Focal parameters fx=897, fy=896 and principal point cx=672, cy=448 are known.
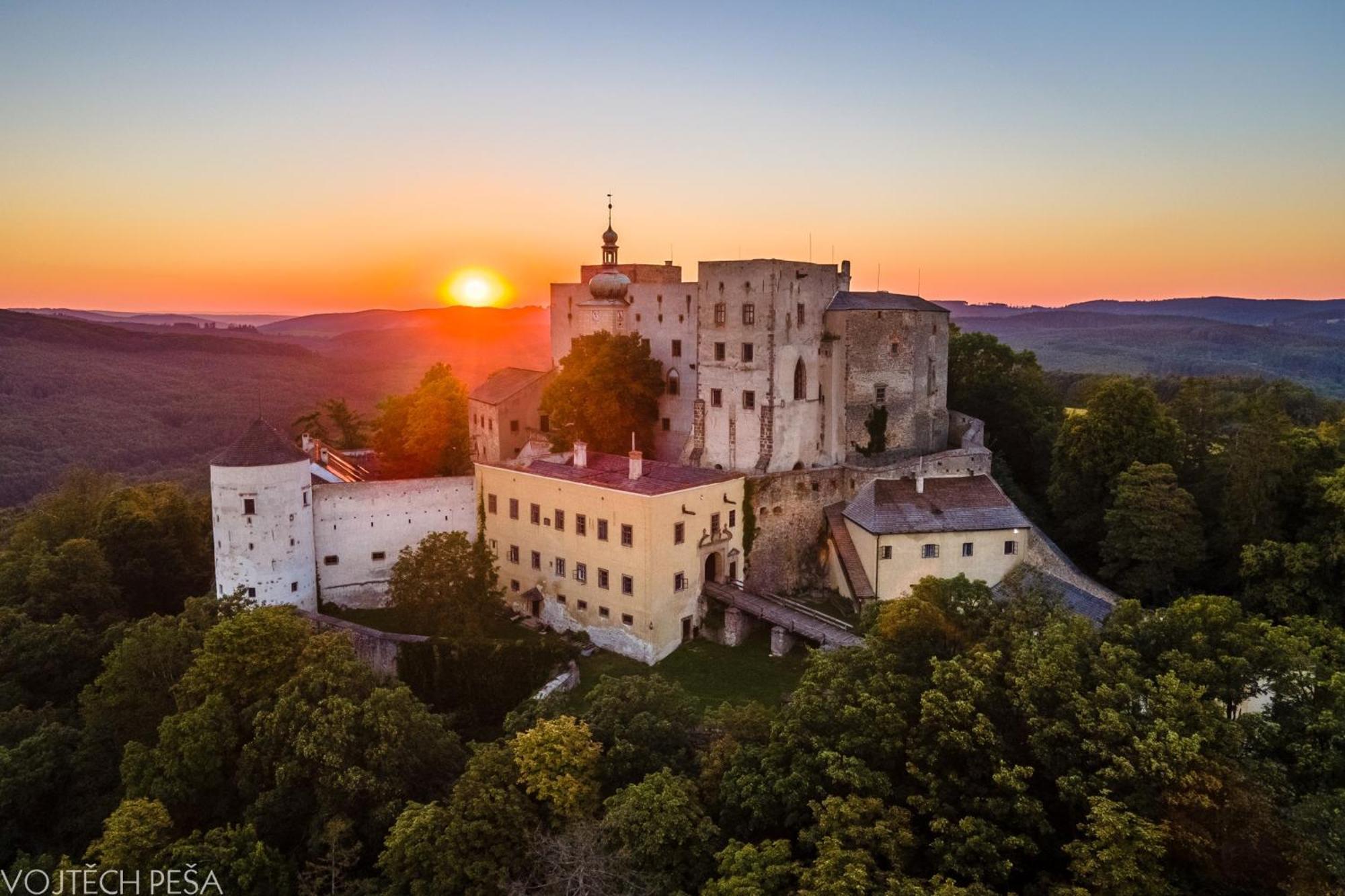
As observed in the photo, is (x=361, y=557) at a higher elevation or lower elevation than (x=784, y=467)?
lower

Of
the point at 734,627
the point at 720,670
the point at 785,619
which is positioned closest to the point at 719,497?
the point at 734,627

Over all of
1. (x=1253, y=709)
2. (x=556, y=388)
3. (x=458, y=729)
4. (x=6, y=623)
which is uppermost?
(x=556, y=388)

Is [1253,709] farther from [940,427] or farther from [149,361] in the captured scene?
[149,361]

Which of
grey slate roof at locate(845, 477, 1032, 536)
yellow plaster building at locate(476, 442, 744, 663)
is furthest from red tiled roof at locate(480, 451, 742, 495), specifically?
grey slate roof at locate(845, 477, 1032, 536)

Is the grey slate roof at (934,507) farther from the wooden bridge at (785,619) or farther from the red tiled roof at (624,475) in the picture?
the red tiled roof at (624,475)

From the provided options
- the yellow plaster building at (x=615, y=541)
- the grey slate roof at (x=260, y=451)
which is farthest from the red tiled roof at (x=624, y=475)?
the grey slate roof at (x=260, y=451)

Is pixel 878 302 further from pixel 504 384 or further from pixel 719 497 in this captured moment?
pixel 504 384

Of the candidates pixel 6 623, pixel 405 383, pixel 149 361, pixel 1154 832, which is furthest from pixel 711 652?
pixel 149 361

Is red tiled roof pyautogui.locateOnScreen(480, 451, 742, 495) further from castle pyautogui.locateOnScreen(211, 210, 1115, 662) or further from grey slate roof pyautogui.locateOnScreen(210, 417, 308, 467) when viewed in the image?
grey slate roof pyautogui.locateOnScreen(210, 417, 308, 467)
